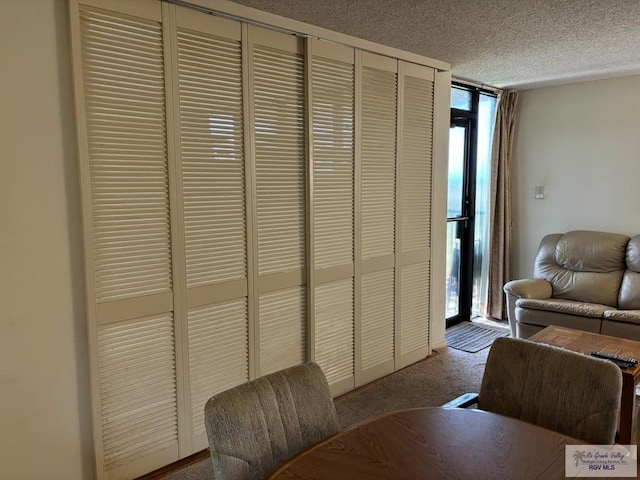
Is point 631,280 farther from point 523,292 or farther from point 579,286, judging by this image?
point 523,292

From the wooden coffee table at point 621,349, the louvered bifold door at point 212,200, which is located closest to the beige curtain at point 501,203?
the wooden coffee table at point 621,349

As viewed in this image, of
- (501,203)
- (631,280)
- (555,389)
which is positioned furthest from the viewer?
(501,203)

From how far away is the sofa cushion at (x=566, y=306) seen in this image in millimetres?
3623

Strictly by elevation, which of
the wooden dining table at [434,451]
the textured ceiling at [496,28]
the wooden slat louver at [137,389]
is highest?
the textured ceiling at [496,28]

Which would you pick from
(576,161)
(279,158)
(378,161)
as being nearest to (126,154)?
(279,158)

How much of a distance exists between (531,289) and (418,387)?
1.50 m

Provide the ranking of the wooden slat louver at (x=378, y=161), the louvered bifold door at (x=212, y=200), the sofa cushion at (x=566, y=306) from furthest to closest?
the sofa cushion at (x=566, y=306) < the wooden slat louver at (x=378, y=161) < the louvered bifold door at (x=212, y=200)

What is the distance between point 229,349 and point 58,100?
146 centimetres

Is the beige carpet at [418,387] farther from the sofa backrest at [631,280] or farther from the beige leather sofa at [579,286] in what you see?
the sofa backrest at [631,280]

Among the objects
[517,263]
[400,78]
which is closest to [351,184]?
[400,78]

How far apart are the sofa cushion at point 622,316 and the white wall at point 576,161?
111cm

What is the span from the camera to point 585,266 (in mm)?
4180

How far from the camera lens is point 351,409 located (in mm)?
2979

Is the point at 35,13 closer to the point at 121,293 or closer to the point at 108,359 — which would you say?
the point at 121,293
